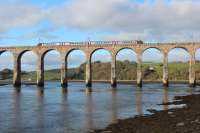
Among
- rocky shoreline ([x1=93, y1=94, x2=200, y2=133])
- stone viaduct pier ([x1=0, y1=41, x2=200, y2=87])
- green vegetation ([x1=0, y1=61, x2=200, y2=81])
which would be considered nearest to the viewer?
rocky shoreline ([x1=93, y1=94, x2=200, y2=133])

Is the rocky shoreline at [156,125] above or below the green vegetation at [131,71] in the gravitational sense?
below

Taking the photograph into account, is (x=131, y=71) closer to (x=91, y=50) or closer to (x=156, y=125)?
(x=91, y=50)

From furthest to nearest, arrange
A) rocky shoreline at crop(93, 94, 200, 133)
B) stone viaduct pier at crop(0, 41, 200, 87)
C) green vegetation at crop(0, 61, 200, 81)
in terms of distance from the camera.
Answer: green vegetation at crop(0, 61, 200, 81) < stone viaduct pier at crop(0, 41, 200, 87) < rocky shoreline at crop(93, 94, 200, 133)

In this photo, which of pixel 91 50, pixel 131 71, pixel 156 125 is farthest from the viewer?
pixel 131 71

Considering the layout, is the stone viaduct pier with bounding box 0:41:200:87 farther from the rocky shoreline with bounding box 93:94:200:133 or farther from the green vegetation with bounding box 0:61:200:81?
the rocky shoreline with bounding box 93:94:200:133

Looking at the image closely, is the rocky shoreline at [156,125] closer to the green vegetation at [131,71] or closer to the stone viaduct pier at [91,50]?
A: the stone viaduct pier at [91,50]

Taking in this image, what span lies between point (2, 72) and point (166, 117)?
16770 centimetres

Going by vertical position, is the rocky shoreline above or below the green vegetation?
below

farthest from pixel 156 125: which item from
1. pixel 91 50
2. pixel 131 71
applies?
pixel 131 71

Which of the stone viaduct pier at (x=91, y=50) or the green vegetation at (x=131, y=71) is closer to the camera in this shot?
the stone viaduct pier at (x=91, y=50)

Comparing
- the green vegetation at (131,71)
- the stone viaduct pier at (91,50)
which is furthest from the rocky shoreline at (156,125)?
the green vegetation at (131,71)

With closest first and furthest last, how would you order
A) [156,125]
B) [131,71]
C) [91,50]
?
[156,125], [91,50], [131,71]

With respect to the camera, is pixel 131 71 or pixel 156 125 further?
pixel 131 71

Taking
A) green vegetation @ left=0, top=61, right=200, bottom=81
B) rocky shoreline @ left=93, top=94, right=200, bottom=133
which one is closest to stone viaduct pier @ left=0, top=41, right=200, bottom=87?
green vegetation @ left=0, top=61, right=200, bottom=81
